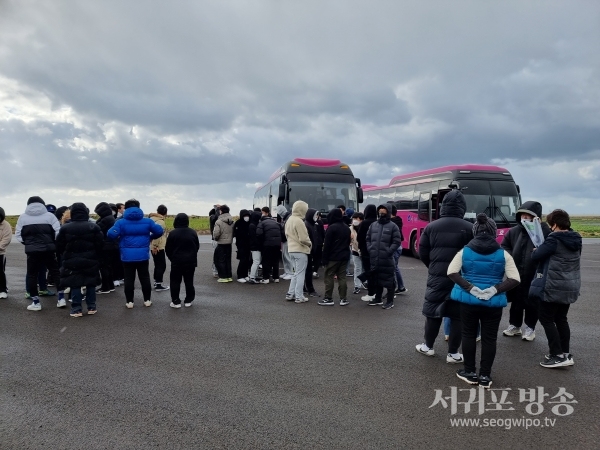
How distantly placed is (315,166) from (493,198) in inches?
242

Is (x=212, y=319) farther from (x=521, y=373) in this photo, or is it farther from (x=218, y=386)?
(x=521, y=373)

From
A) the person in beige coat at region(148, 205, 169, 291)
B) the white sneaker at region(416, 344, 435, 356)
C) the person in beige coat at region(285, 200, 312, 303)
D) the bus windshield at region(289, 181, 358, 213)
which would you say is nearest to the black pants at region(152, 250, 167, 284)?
the person in beige coat at region(148, 205, 169, 291)

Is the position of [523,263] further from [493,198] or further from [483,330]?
[493,198]

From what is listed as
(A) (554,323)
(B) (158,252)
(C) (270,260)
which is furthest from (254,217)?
(A) (554,323)

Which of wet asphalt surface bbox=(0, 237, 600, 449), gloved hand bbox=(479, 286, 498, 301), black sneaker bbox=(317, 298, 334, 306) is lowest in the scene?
wet asphalt surface bbox=(0, 237, 600, 449)

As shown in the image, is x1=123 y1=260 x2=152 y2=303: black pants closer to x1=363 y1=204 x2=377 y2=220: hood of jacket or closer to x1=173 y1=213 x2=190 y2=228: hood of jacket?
x1=173 y1=213 x2=190 y2=228: hood of jacket

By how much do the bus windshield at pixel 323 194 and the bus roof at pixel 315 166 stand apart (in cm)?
55

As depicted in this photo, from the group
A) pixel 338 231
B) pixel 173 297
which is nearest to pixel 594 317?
pixel 338 231

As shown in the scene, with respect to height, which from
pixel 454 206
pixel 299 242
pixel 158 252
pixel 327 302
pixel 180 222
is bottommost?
pixel 327 302

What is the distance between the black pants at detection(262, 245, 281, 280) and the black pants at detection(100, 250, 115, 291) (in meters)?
3.52

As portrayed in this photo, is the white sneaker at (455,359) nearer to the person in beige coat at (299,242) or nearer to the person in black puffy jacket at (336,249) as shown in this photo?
the person in black puffy jacket at (336,249)

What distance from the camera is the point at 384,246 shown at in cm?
784

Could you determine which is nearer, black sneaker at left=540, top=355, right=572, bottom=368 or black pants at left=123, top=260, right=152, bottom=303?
black sneaker at left=540, top=355, right=572, bottom=368

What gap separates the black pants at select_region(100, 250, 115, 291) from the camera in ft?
30.2
